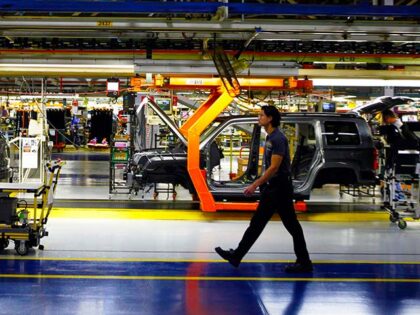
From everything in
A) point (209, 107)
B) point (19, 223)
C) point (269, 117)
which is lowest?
point (19, 223)

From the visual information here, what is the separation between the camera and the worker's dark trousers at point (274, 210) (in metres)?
5.80

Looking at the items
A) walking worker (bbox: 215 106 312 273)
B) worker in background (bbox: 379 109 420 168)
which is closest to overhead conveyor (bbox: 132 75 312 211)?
worker in background (bbox: 379 109 420 168)

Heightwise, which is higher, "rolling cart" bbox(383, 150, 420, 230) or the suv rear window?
the suv rear window

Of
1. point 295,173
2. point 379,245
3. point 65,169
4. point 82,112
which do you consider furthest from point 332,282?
point 82,112

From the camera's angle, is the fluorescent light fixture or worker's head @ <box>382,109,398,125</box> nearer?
worker's head @ <box>382,109,398,125</box>

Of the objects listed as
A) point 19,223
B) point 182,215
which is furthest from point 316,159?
point 19,223

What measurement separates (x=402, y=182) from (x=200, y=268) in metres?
4.46

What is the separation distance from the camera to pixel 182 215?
31.4 ft

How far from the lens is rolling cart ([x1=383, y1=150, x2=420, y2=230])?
28.9 feet

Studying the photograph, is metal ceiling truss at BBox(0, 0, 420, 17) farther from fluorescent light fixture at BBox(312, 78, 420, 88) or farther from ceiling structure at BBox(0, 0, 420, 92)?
fluorescent light fixture at BBox(312, 78, 420, 88)

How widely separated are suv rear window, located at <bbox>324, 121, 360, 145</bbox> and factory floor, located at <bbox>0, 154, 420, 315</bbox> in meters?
1.33

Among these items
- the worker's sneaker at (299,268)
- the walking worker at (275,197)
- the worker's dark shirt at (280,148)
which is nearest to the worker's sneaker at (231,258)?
the walking worker at (275,197)

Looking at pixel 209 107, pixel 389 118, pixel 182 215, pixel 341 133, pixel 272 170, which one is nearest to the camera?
pixel 272 170

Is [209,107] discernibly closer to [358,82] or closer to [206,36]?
[206,36]
